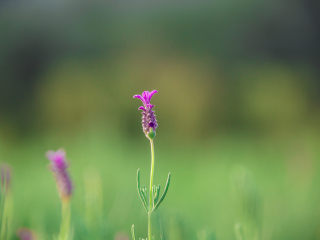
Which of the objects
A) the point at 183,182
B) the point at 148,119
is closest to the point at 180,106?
the point at 183,182

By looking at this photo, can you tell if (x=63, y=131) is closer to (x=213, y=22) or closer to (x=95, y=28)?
(x=95, y=28)

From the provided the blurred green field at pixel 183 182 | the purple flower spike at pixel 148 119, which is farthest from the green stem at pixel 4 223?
the purple flower spike at pixel 148 119

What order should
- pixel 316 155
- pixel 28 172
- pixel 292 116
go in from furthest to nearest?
pixel 292 116, pixel 28 172, pixel 316 155

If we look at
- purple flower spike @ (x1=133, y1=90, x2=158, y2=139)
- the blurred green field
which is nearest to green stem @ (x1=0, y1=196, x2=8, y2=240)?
the blurred green field

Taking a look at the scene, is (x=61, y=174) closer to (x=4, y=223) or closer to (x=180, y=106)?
(x=4, y=223)

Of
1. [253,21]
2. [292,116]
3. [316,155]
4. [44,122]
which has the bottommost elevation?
[316,155]

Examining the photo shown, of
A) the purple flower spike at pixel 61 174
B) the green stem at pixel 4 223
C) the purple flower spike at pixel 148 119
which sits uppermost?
the purple flower spike at pixel 148 119

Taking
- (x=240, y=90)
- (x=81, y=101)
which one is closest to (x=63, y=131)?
(x=81, y=101)

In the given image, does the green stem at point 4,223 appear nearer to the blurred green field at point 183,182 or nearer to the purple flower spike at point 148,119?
the blurred green field at point 183,182
